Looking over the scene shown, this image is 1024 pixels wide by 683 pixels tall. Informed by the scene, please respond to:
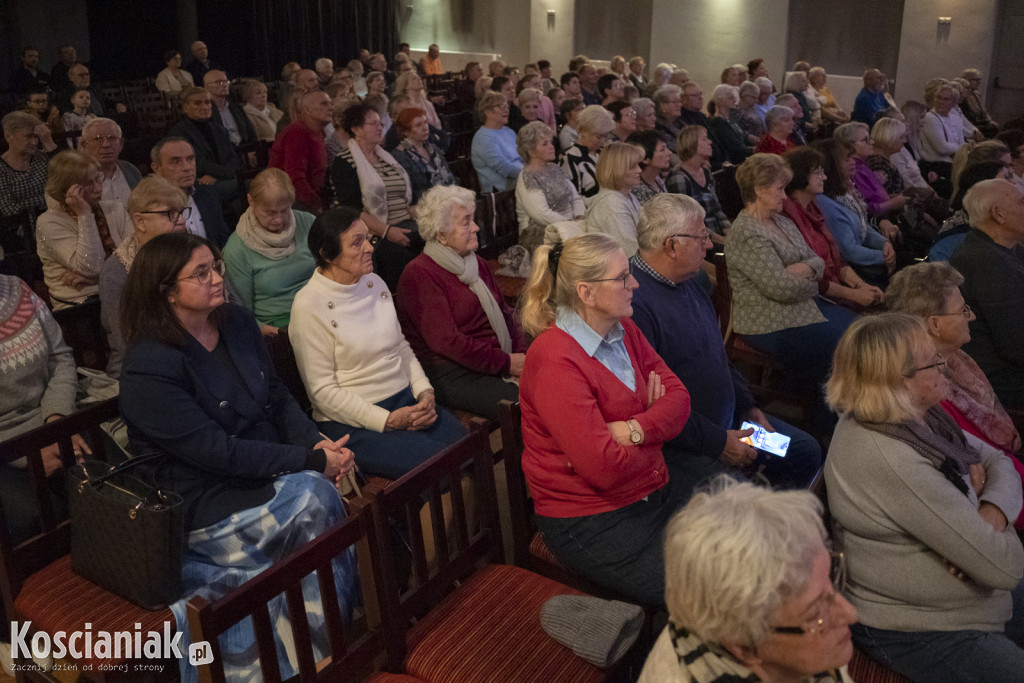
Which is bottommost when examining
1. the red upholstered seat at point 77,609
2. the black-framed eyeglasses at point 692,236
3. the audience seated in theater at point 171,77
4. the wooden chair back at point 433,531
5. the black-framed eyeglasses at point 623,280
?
the red upholstered seat at point 77,609

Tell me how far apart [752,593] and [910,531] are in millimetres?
804

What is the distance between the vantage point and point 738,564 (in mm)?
1360

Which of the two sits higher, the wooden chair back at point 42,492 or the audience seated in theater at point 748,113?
the audience seated in theater at point 748,113

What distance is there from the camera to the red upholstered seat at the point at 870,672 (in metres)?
2.02

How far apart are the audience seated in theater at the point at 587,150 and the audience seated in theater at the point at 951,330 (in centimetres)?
292

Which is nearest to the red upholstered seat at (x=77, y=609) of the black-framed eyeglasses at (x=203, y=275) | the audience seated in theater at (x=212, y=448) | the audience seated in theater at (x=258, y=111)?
the audience seated in theater at (x=212, y=448)

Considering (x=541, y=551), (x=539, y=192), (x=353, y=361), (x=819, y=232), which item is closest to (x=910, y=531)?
(x=541, y=551)

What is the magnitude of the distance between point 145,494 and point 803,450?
2124 mm

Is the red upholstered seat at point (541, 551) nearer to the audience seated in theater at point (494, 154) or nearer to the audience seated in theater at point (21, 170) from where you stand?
the audience seated in theater at point (21, 170)

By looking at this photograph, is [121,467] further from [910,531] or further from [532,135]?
Answer: [532,135]

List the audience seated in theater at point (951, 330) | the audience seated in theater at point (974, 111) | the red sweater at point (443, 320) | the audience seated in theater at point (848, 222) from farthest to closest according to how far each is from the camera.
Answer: the audience seated in theater at point (974, 111), the audience seated in theater at point (848, 222), the red sweater at point (443, 320), the audience seated in theater at point (951, 330)

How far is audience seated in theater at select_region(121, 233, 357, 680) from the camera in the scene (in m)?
2.31

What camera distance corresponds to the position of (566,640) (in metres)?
1.98

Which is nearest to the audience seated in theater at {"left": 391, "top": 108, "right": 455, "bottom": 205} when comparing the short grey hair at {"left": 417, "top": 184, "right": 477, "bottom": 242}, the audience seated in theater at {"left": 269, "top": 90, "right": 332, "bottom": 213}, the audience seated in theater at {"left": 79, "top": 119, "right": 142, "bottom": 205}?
the audience seated in theater at {"left": 269, "top": 90, "right": 332, "bottom": 213}
